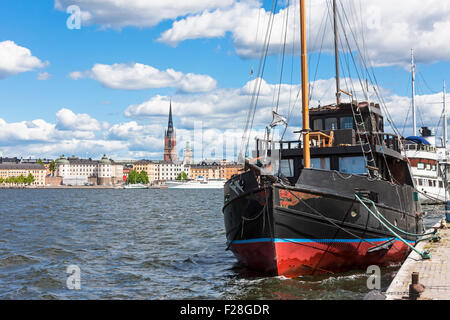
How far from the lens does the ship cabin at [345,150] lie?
A: 680 inches

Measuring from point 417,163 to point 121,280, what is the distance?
35845 mm

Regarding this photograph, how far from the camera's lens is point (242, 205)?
51.0 ft

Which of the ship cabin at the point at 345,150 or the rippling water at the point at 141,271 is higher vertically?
the ship cabin at the point at 345,150

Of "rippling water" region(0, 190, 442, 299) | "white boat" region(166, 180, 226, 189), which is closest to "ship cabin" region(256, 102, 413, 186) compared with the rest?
"rippling water" region(0, 190, 442, 299)

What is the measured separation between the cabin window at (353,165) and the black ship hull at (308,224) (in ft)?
3.69

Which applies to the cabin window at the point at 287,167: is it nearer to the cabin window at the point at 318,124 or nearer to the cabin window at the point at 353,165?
the cabin window at the point at 353,165

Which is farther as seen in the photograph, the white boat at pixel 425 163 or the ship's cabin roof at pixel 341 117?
the white boat at pixel 425 163

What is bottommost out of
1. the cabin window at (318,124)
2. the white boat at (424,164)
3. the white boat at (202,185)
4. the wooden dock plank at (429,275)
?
the white boat at (202,185)

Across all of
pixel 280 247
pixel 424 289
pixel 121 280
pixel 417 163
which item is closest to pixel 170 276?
pixel 121 280

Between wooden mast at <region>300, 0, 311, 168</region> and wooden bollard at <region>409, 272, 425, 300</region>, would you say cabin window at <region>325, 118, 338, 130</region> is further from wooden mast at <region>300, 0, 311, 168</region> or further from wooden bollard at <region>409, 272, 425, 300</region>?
wooden bollard at <region>409, 272, 425, 300</region>

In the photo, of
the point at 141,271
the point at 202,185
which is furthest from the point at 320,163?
the point at 202,185

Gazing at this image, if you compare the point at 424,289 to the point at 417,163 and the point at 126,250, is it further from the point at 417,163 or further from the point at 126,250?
the point at 417,163

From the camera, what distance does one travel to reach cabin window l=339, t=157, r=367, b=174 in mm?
17203

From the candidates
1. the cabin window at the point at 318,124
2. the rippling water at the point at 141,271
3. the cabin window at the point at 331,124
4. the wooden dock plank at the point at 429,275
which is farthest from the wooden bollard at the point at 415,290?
the cabin window at the point at 318,124
